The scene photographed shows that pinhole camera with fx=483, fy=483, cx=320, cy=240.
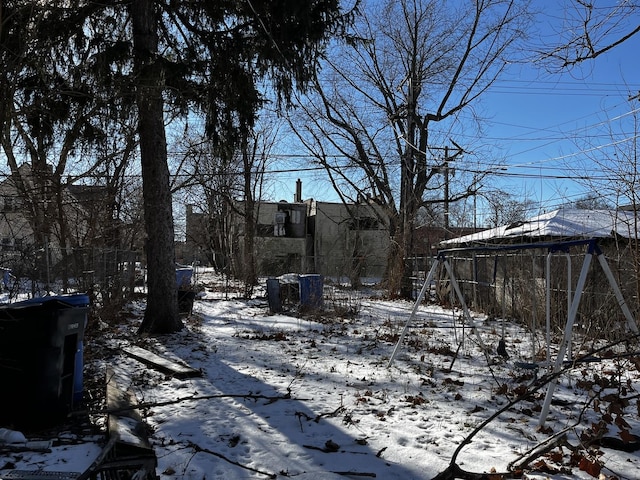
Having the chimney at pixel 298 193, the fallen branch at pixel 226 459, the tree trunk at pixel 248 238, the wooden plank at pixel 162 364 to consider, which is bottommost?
the fallen branch at pixel 226 459

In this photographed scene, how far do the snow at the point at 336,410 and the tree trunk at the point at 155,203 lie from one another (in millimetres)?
605

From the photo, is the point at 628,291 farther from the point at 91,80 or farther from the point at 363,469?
the point at 91,80

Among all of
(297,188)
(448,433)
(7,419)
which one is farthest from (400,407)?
(297,188)

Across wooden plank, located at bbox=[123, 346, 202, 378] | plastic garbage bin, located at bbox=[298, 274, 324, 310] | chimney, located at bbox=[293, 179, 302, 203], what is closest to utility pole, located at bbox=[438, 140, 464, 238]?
plastic garbage bin, located at bbox=[298, 274, 324, 310]

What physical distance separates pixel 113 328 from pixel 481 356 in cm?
693

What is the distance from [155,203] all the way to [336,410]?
6084 millimetres

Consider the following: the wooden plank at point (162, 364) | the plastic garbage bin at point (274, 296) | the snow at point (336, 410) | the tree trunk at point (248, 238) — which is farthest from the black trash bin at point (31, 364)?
the tree trunk at point (248, 238)

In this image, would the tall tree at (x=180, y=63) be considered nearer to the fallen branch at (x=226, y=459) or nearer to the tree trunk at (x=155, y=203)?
the tree trunk at (x=155, y=203)

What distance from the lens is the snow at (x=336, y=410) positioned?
3.63 m

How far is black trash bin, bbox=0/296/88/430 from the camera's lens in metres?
4.15

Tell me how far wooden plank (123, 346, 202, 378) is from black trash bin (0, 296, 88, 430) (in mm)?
2143

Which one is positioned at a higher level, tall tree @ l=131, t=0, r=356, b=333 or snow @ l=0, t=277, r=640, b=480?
tall tree @ l=131, t=0, r=356, b=333

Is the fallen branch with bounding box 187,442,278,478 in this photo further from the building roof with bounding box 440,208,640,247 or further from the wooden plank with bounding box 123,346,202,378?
the building roof with bounding box 440,208,640,247

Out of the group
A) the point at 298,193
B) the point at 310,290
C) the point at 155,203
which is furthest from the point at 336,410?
the point at 298,193
